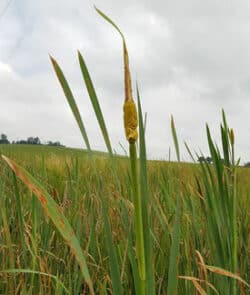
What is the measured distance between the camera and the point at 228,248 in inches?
22.0

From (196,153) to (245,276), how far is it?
0.37m

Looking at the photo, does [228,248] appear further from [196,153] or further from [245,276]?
[245,276]

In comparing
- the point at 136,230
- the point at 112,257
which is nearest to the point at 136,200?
the point at 136,230

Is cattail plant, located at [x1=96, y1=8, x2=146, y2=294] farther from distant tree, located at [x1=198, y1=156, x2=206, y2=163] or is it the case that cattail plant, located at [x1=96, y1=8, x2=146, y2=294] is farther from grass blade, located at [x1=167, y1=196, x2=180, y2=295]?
distant tree, located at [x1=198, y1=156, x2=206, y2=163]

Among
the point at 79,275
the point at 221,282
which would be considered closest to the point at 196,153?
the point at 221,282

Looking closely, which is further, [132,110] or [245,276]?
[245,276]

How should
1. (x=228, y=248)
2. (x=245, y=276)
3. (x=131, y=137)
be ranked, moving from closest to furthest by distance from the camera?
(x=131, y=137)
(x=228, y=248)
(x=245, y=276)

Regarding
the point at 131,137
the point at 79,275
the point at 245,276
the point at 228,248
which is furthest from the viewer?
the point at 245,276

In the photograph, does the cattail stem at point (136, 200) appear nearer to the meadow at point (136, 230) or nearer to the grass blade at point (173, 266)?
the meadow at point (136, 230)

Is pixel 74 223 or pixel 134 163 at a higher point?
pixel 134 163

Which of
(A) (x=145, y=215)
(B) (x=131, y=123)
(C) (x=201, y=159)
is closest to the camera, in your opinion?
(B) (x=131, y=123)

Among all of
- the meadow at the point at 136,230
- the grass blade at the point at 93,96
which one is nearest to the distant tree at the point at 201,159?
the meadow at the point at 136,230

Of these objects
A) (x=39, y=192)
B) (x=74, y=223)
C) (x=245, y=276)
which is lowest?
(x=245, y=276)

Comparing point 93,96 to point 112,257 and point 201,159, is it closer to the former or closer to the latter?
point 112,257
